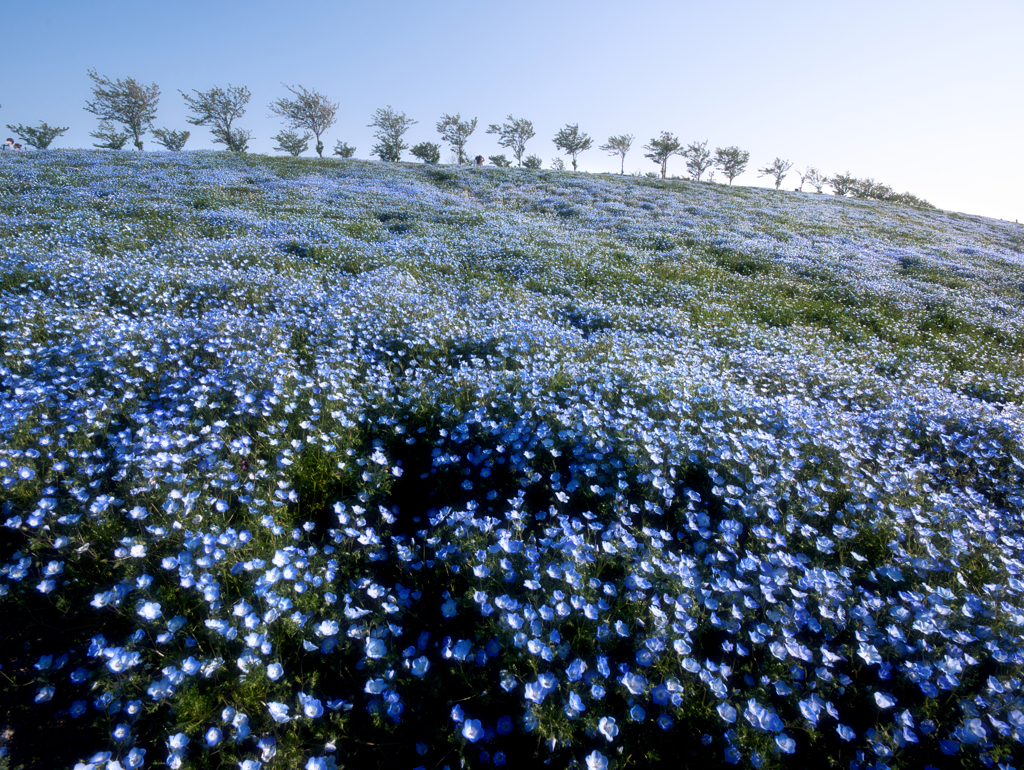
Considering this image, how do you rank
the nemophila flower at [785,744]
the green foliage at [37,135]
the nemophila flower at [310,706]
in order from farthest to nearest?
the green foliage at [37,135] < the nemophila flower at [310,706] < the nemophila flower at [785,744]

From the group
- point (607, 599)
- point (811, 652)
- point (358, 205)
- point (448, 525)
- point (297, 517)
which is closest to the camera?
point (811, 652)

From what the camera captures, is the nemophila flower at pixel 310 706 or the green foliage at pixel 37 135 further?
the green foliage at pixel 37 135

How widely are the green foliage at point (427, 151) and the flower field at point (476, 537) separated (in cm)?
4799

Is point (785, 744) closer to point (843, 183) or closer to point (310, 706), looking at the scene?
point (310, 706)

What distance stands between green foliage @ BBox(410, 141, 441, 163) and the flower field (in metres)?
48.0

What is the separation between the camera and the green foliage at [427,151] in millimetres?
51188

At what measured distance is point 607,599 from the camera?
10.5 ft

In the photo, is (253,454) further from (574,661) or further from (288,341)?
(574,661)

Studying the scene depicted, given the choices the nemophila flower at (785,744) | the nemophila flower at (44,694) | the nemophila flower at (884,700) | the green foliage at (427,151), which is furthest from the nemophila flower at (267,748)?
the green foliage at (427,151)

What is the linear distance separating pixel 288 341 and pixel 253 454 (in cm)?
240

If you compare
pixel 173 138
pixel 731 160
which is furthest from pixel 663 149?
pixel 173 138

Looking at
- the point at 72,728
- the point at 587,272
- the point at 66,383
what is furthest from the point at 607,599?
the point at 587,272

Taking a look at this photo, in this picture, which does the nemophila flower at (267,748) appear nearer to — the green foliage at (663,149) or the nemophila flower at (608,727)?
the nemophila flower at (608,727)

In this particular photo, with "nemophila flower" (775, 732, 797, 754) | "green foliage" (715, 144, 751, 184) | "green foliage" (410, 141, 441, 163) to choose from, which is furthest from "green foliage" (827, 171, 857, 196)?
"nemophila flower" (775, 732, 797, 754)
